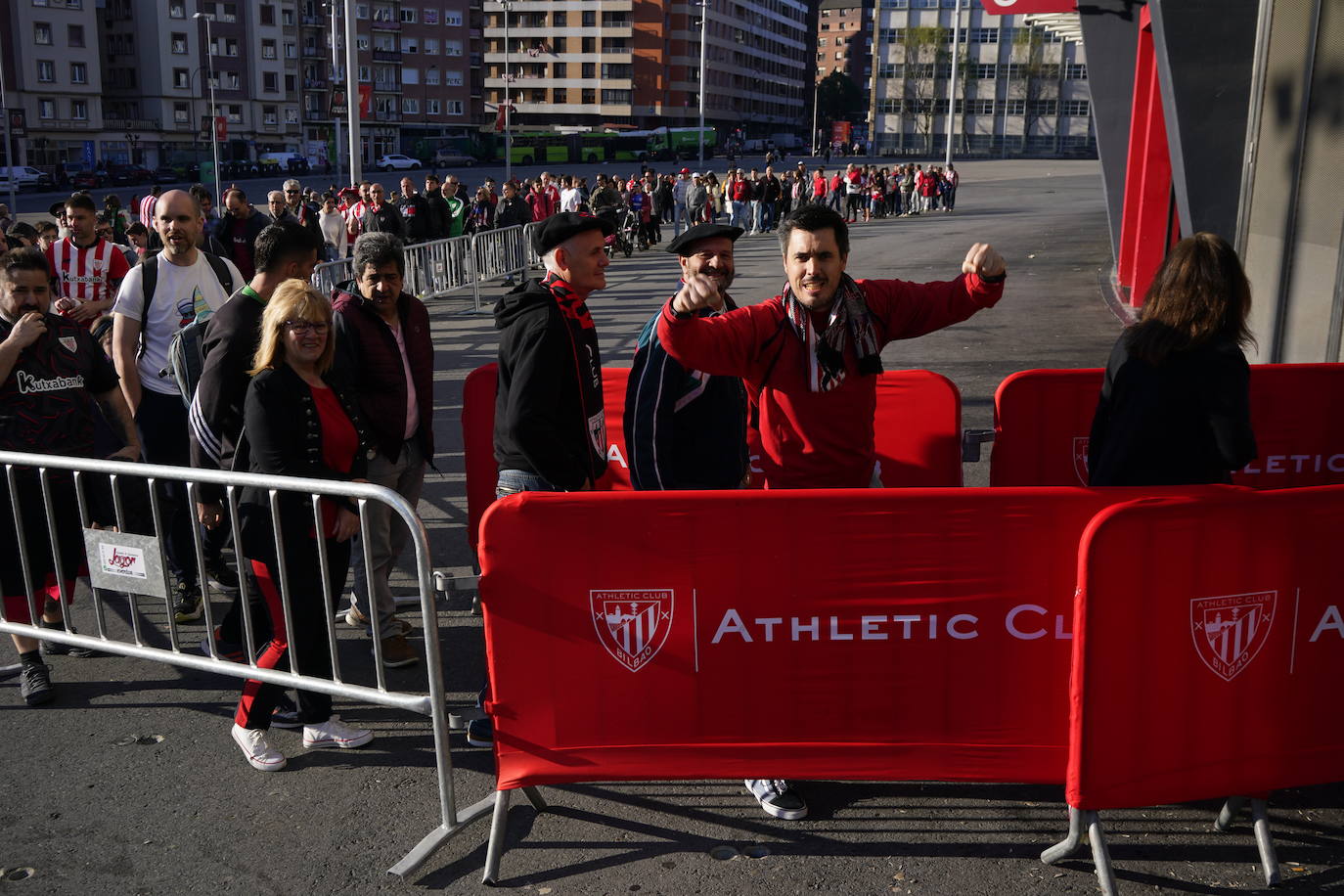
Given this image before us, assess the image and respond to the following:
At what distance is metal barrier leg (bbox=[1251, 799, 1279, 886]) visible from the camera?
12.0 feet

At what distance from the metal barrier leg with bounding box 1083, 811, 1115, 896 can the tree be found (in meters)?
153

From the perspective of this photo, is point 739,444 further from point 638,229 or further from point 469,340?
point 638,229

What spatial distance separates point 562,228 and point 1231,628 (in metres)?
2.70

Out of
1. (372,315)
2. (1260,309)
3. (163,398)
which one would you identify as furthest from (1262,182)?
(163,398)

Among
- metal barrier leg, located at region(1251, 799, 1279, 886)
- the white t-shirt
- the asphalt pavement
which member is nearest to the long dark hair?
the asphalt pavement

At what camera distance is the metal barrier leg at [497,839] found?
3725 mm

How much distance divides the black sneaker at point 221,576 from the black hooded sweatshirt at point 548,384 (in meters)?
2.66

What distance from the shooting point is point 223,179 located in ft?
220

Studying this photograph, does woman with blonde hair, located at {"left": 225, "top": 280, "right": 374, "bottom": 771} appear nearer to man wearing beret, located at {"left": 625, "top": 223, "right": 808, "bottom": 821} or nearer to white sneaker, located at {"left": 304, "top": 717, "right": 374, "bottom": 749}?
white sneaker, located at {"left": 304, "top": 717, "right": 374, "bottom": 749}

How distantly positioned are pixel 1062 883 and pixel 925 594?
1033mm

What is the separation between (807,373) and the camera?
Result: 411 centimetres

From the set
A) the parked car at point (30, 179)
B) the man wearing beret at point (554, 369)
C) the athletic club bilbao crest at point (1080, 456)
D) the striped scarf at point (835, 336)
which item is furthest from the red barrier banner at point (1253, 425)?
the parked car at point (30, 179)

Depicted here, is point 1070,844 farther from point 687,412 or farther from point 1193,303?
point 687,412

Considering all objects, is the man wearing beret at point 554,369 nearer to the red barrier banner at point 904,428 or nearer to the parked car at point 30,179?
the red barrier banner at point 904,428
